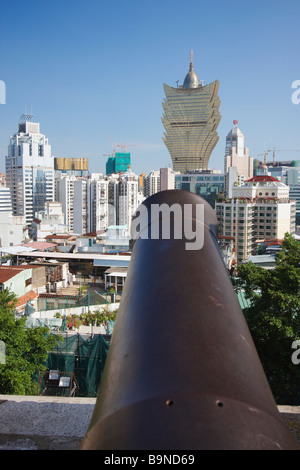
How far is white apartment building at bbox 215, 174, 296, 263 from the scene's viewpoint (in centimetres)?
4056

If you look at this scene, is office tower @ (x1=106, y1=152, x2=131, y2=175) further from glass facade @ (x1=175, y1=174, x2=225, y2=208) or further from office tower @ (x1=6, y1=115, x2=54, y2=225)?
glass facade @ (x1=175, y1=174, x2=225, y2=208)

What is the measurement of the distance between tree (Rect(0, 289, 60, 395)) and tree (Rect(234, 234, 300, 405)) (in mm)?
2892

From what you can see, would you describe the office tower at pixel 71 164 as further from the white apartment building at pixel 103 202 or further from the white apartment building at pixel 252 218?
the white apartment building at pixel 252 218

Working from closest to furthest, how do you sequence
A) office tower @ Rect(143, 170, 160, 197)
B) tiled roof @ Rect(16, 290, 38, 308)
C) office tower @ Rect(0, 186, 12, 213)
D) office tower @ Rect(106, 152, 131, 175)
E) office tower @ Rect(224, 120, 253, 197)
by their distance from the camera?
tiled roof @ Rect(16, 290, 38, 308)
office tower @ Rect(0, 186, 12, 213)
office tower @ Rect(143, 170, 160, 197)
office tower @ Rect(106, 152, 131, 175)
office tower @ Rect(224, 120, 253, 197)

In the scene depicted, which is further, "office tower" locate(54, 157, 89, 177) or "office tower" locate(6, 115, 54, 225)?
"office tower" locate(54, 157, 89, 177)

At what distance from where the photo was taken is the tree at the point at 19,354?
5.28 metres

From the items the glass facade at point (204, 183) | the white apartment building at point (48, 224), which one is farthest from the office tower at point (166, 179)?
the white apartment building at point (48, 224)

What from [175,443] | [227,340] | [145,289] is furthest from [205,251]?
[175,443]

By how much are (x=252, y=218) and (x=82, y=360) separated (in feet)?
117

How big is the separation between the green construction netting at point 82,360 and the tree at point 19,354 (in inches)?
56.1

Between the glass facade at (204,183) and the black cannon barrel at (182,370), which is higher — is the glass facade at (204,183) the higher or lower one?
the higher one

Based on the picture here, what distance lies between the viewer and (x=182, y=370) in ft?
4.27

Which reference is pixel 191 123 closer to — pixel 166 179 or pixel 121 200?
pixel 166 179
